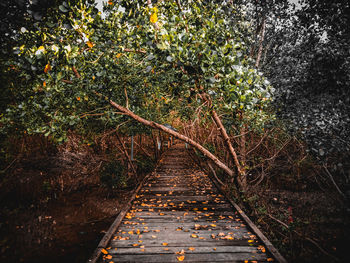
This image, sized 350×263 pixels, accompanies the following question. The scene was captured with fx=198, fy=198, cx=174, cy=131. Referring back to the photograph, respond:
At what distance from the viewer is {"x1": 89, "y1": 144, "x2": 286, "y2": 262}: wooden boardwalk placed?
321cm

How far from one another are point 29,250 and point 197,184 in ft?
17.8

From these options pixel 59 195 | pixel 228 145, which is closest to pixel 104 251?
pixel 228 145

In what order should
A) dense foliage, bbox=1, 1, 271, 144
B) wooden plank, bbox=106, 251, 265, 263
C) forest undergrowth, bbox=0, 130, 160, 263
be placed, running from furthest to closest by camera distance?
forest undergrowth, bbox=0, 130, 160, 263 → wooden plank, bbox=106, 251, 265, 263 → dense foliage, bbox=1, 1, 271, 144

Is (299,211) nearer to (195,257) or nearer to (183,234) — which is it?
(183,234)

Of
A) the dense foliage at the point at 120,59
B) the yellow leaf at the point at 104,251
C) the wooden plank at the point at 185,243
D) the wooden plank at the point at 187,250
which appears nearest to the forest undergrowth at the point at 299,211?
the wooden plank at the point at 187,250

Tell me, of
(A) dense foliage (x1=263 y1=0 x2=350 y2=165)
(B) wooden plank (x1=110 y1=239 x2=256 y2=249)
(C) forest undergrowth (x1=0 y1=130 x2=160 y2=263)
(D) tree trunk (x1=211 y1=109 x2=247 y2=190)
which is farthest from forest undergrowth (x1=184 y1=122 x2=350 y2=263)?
(C) forest undergrowth (x1=0 y1=130 x2=160 y2=263)

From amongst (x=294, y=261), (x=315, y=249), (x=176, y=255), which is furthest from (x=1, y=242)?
(x=315, y=249)

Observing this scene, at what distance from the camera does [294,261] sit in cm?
419

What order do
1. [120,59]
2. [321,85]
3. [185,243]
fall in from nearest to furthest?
[185,243] → [120,59] → [321,85]

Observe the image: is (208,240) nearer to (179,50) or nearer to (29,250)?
(179,50)

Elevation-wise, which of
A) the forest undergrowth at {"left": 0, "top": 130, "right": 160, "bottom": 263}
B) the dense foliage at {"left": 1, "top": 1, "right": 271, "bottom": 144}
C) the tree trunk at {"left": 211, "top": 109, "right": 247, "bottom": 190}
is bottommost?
the forest undergrowth at {"left": 0, "top": 130, "right": 160, "bottom": 263}

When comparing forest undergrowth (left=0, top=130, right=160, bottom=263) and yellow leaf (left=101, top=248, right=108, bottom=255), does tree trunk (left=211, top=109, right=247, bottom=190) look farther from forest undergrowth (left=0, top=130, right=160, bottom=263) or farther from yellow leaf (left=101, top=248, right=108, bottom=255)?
yellow leaf (left=101, top=248, right=108, bottom=255)

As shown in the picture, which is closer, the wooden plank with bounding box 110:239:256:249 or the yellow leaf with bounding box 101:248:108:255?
the yellow leaf with bounding box 101:248:108:255

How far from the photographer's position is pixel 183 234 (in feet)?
12.8
